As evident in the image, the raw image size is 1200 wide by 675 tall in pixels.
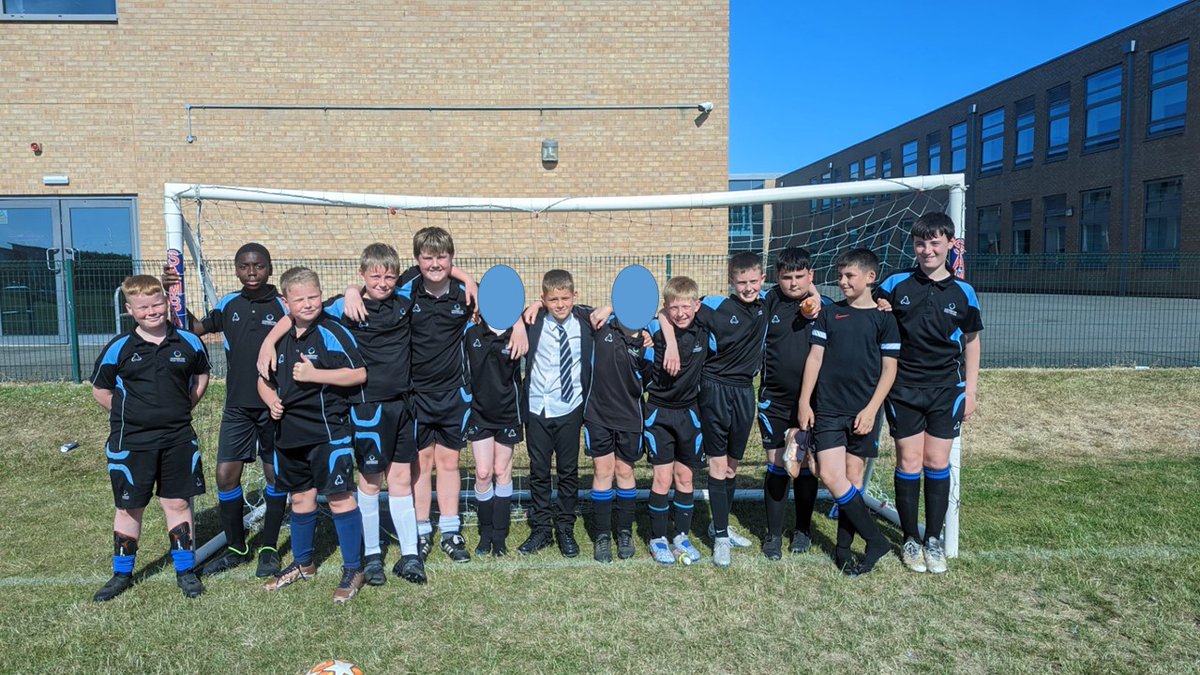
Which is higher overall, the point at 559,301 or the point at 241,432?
the point at 559,301

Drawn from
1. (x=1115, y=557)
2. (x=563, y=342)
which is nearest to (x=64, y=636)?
(x=563, y=342)

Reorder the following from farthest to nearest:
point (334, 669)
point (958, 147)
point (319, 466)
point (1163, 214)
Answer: point (958, 147)
point (1163, 214)
point (319, 466)
point (334, 669)

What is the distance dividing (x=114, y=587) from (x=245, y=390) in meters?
1.21

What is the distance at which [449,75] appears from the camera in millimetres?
12477

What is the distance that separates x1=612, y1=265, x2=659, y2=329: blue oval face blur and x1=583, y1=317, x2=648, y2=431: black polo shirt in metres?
0.08

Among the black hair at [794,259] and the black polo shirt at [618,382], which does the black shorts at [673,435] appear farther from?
the black hair at [794,259]

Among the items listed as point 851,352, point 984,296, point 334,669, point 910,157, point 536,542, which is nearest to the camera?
point 334,669

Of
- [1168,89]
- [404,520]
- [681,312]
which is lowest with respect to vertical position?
[404,520]

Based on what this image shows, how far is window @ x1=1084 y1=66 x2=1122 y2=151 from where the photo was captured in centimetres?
2528

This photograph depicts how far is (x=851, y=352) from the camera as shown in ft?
13.4

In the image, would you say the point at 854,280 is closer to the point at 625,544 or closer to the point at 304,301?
the point at 625,544

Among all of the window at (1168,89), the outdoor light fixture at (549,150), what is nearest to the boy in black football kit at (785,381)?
the outdoor light fixture at (549,150)

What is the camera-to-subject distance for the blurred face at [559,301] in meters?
4.29

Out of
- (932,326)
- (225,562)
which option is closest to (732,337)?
(932,326)
